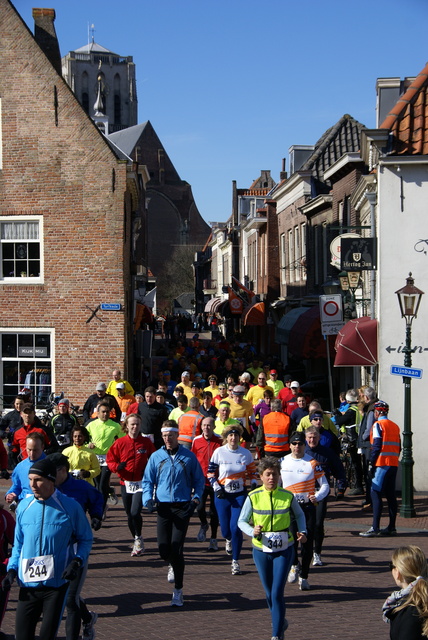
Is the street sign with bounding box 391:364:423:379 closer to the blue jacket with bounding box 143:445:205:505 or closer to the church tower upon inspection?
the blue jacket with bounding box 143:445:205:505

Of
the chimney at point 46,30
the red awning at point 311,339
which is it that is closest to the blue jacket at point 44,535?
the red awning at point 311,339

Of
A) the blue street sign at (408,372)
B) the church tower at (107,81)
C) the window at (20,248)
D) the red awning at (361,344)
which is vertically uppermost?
the church tower at (107,81)

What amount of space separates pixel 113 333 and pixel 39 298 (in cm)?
206

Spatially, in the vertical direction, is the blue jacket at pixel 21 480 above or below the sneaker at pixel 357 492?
above

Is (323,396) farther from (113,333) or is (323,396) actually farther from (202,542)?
(202,542)

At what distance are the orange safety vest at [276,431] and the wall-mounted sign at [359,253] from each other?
12.7ft

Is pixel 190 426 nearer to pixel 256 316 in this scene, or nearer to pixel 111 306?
pixel 111 306

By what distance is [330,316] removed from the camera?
716 inches

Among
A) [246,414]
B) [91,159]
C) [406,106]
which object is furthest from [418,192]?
[91,159]

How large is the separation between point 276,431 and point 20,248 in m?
10.5

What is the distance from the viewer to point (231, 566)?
10.3 metres

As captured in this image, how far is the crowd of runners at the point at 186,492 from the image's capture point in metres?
6.11

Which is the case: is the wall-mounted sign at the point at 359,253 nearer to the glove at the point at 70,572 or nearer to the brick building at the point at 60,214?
the brick building at the point at 60,214

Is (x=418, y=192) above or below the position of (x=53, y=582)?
above
